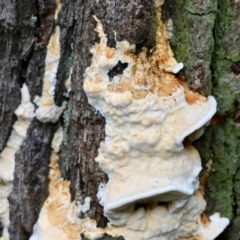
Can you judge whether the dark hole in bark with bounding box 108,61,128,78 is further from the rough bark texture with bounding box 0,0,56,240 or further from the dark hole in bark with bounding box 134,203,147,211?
the dark hole in bark with bounding box 134,203,147,211

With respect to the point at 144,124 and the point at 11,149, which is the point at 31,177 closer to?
the point at 11,149

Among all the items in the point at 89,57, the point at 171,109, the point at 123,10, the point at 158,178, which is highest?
the point at 123,10

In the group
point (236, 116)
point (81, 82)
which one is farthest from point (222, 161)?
point (81, 82)

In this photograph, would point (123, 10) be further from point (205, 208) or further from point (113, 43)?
point (205, 208)

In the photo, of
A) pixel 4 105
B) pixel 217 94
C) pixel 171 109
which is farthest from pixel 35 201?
pixel 217 94

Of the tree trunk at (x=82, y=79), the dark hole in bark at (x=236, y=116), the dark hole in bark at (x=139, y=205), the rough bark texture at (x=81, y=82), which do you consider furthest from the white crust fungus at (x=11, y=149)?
the dark hole in bark at (x=236, y=116)

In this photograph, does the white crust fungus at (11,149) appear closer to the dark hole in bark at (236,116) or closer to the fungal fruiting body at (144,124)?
the fungal fruiting body at (144,124)
